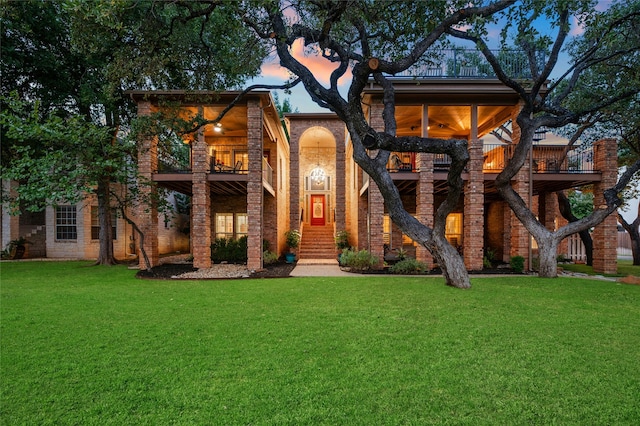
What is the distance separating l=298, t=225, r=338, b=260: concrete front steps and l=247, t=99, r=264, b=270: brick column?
5.03m

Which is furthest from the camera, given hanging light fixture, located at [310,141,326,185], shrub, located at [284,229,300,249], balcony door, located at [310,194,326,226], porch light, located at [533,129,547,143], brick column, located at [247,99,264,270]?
balcony door, located at [310,194,326,226]

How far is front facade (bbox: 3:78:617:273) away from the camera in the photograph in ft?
37.6

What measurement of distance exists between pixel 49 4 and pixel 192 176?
26.7 ft

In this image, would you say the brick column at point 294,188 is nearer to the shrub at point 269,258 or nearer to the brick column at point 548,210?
the shrub at point 269,258

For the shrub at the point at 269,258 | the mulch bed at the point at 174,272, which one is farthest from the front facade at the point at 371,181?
the shrub at the point at 269,258

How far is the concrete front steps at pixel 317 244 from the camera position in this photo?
16.4 metres

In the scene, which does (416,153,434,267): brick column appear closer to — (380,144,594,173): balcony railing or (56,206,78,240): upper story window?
(380,144,594,173): balcony railing

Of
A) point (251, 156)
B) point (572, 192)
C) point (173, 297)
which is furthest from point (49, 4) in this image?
point (572, 192)

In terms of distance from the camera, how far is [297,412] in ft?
8.44

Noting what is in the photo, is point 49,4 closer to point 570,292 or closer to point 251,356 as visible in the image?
point 251,356

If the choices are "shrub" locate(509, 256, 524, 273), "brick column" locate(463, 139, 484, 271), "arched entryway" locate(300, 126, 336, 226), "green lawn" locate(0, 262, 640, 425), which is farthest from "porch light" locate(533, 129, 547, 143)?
"arched entryway" locate(300, 126, 336, 226)

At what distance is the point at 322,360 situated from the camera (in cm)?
359

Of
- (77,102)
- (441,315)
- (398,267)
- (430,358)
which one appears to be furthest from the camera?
(77,102)

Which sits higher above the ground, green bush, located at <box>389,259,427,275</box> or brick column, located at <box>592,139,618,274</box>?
brick column, located at <box>592,139,618,274</box>
